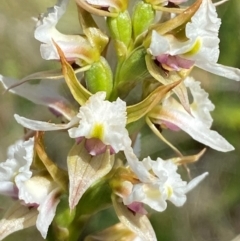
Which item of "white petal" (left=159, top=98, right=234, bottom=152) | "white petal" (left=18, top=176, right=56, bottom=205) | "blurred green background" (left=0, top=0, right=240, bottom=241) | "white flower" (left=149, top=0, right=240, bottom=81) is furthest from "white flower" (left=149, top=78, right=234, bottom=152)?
"blurred green background" (left=0, top=0, right=240, bottom=241)

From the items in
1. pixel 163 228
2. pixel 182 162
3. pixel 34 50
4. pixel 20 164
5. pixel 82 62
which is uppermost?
pixel 82 62

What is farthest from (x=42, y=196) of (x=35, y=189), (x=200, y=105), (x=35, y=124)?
(x=200, y=105)

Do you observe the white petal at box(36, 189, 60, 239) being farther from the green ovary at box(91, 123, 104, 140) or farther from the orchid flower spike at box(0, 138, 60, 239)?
the green ovary at box(91, 123, 104, 140)

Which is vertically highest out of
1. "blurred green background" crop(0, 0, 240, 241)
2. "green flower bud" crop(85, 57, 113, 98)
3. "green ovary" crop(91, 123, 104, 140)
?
"green flower bud" crop(85, 57, 113, 98)

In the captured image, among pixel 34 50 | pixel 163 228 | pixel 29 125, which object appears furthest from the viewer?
pixel 34 50

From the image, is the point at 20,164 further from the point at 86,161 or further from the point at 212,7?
the point at 212,7

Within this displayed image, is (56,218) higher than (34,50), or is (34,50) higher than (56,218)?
(56,218)

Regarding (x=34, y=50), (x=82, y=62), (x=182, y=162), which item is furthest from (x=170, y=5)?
(x=34, y=50)
